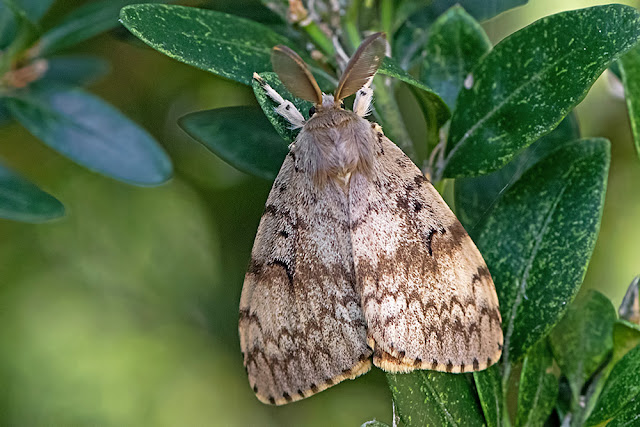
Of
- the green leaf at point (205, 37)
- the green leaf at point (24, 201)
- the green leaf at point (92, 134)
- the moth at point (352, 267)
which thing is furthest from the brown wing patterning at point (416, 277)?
the green leaf at point (24, 201)

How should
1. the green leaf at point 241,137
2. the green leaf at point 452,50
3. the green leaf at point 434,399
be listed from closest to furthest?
the green leaf at point 434,399, the green leaf at point 452,50, the green leaf at point 241,137

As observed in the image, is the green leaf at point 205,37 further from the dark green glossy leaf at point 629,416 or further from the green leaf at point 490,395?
the dark green glossy leaf at point 629,416

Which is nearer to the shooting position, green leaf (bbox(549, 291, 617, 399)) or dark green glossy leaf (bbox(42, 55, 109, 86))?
green leaf (bbox(549, 291, 617, 399))

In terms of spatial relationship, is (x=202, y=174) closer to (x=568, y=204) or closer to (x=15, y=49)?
(x=15, y=49)

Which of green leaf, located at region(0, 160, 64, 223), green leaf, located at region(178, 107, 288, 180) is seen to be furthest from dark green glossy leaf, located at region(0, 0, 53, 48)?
green leaf, located at region(178, 107, 288, 180)

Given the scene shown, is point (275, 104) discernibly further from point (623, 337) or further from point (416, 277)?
point (623, 337)

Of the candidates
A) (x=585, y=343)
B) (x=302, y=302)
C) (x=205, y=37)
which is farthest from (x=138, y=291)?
(x=585, y=343)

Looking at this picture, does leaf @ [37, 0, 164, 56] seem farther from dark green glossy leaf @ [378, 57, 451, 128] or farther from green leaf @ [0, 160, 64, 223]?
dark green glossy leaf @ [378, 57, 451, 128]

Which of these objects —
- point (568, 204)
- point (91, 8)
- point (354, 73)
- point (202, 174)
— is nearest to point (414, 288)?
point (568, 204)
